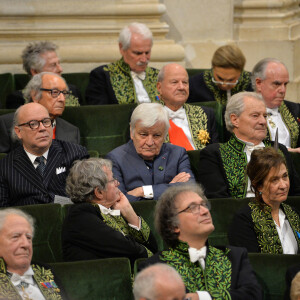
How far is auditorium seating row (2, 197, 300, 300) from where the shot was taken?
3338 mm

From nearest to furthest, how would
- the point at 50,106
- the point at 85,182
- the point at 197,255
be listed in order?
the point at 197,255 → the point at 85,182 → the point at 50,106

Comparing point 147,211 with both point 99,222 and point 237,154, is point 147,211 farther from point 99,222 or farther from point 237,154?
point 237,154

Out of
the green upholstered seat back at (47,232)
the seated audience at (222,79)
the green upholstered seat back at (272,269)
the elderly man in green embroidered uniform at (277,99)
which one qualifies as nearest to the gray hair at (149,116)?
the green upholstered seat back at (47,232)

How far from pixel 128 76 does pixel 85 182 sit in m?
1.96

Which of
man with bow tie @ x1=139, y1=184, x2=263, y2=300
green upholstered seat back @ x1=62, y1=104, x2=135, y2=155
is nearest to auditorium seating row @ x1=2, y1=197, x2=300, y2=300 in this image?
man with bow tie @ x1=139, y1=184, x2=263, y2=300

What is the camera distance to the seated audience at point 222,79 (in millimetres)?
5461

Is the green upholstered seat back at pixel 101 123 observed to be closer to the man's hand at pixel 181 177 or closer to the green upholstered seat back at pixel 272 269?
the man's hand at pixel 181 177

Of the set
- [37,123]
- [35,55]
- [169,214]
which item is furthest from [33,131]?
[35,55]

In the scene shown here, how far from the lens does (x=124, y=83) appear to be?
5590 millimetres

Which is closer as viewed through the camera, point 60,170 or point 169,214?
point 169,214

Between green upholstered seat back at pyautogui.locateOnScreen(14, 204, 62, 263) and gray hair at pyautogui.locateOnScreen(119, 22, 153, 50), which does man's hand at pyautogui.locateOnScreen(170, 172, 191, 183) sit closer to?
green upholstered seat back at pyautogui.locateOnScreen(14, 204, 62, 263)

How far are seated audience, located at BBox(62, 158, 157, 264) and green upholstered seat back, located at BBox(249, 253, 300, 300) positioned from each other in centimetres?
49

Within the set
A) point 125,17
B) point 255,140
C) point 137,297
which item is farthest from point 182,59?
→ point 137,297

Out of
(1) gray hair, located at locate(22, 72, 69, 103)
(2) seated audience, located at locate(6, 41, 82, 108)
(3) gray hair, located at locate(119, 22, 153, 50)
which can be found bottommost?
(1) gray hair, located at locate(22, 72, 69, 103)
